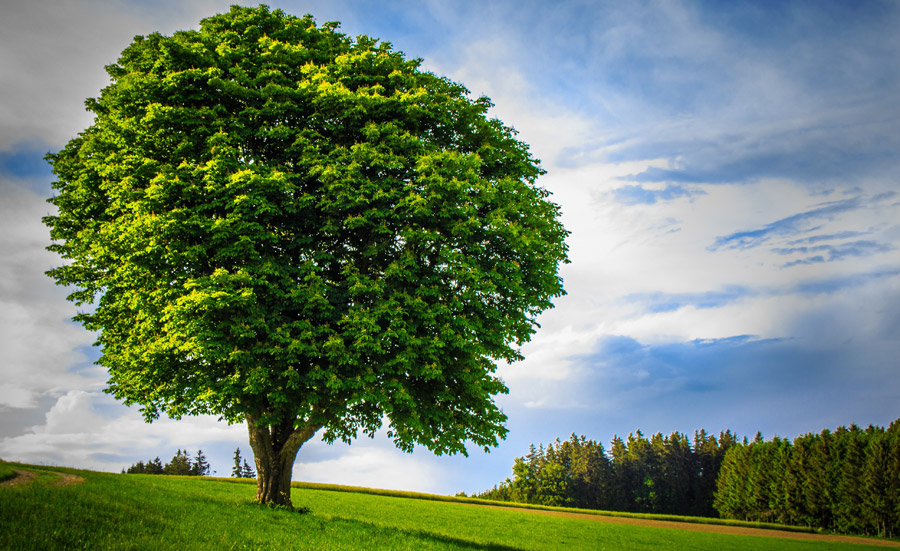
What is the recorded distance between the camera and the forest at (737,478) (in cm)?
7312

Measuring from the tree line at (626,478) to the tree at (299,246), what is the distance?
10858 centimetres

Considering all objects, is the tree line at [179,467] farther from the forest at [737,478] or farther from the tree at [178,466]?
the forest at [737,478]

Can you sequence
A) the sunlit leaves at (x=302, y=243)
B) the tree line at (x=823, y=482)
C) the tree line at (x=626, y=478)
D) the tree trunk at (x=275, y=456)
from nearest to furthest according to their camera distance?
the sunlit leaves at (x=302, y=243)
the tree trunk at (x=275, y=456)
the tree line at (x=823, y=482)
the tree line at (x=626, y=478)

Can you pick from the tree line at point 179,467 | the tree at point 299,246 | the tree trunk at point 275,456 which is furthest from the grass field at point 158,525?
the tree line at point 179,467

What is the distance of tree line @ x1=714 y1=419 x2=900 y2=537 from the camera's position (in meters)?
71.4

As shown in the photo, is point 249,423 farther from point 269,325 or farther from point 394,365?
point 394,365

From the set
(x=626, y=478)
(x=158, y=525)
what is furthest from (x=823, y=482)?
(x=158, y=525)

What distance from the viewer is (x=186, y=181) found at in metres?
18.5

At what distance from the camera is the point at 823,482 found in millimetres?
81750

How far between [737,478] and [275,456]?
10852cm

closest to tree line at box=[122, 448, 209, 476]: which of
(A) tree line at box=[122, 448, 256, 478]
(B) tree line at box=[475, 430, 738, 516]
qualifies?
(A) tree line at box=[122, 448, 256, 478]

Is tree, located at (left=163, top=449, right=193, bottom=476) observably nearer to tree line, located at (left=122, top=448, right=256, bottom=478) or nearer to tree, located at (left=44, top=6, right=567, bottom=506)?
tree line, located at (left=122, top=448, right=256, bottom=478)

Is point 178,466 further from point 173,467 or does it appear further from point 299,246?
point 299,246

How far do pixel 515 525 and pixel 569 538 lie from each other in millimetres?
5913
